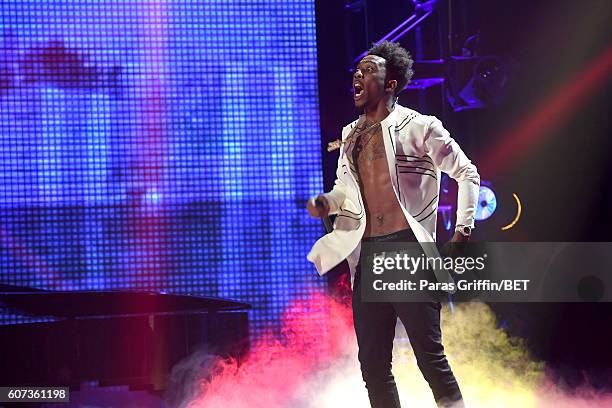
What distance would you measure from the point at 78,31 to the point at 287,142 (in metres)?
1.62

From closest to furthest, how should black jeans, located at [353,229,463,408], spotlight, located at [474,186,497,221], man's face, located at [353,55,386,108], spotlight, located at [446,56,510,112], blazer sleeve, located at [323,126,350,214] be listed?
black jeans, located at [353,229,463,408] < blazer sleeve, located at [323,126,350,214] < man's face, located at [353,55,386,108] < spotlight, located at [446,56,510,112] < spotlight, located at [474,186,497,221]

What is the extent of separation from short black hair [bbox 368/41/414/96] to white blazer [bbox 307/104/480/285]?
17 cm

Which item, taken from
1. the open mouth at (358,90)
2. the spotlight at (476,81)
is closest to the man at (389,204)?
the open mouth at (358,90)

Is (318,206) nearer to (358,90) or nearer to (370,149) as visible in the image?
(370,149)

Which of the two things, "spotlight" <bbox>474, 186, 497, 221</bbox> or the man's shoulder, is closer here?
the man's shoulder

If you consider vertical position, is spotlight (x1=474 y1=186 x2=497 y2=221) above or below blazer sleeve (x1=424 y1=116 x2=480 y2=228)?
below

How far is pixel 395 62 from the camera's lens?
3.51 meters

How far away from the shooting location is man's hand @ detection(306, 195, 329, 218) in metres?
3.23

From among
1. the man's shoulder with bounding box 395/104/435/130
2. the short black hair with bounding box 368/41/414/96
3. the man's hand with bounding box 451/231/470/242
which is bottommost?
the man's hand with bounding box 451/231/470/242

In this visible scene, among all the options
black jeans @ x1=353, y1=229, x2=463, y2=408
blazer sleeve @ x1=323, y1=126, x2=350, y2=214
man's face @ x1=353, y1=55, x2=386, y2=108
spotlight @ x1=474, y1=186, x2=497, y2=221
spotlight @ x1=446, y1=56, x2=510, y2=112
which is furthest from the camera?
spotlight @ x1=474, y1=186, x2=497, y2=221

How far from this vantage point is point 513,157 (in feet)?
18.8

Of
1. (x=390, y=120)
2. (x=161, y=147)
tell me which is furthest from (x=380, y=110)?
(x=161, y=147)

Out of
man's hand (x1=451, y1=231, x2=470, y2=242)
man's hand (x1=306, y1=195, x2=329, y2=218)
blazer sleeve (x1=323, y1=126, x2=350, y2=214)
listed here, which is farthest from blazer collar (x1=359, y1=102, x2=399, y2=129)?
man's hand (x1=451, y1=231, x2=470, y2=242)

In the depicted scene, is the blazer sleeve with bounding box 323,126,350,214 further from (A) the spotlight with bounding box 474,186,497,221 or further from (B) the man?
(A) the spotlight with bounding box 474,186,497,221
